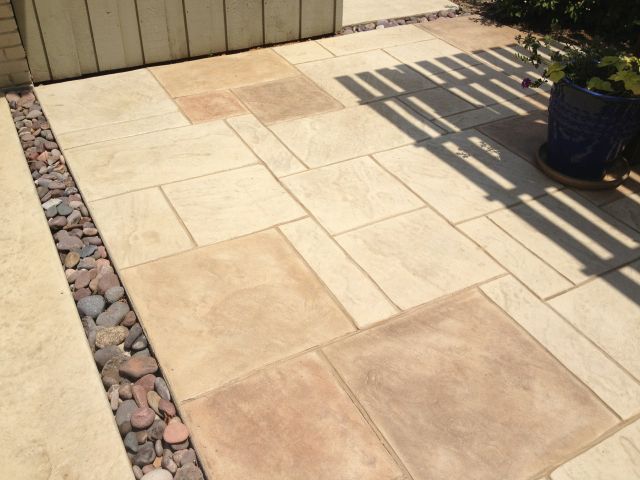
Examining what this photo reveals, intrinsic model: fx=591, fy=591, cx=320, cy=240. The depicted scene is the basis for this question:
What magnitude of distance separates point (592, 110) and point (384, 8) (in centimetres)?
321

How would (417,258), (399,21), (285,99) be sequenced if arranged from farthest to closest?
(399,21) < (285,99) < (417,258)

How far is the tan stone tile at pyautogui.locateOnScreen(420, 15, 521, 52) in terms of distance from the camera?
5.07m

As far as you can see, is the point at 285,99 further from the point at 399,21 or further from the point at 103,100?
the point at 399,21

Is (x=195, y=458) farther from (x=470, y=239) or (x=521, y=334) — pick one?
(x=470, y=239)

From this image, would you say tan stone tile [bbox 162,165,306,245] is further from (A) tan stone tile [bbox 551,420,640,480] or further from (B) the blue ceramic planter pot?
(A) tan stone tile [bbox 551,420,640,480]

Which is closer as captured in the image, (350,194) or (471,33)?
(350,194)

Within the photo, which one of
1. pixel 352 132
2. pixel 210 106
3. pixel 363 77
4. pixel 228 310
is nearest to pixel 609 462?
pixel 228 310

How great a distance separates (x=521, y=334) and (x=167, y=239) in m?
1.63

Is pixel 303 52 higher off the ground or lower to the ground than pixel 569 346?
higher

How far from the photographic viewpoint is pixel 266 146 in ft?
11.6

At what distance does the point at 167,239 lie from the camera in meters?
2.79

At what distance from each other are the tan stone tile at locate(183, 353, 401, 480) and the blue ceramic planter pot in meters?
1.93

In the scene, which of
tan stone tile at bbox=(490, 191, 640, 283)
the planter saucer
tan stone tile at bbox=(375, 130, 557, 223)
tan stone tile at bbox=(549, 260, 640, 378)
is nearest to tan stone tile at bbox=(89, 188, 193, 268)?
tan stone tile at bbox=(375, 130, 557, 223)

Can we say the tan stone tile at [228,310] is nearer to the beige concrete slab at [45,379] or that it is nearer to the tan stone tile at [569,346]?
the beige concrete slab at [45,379]
